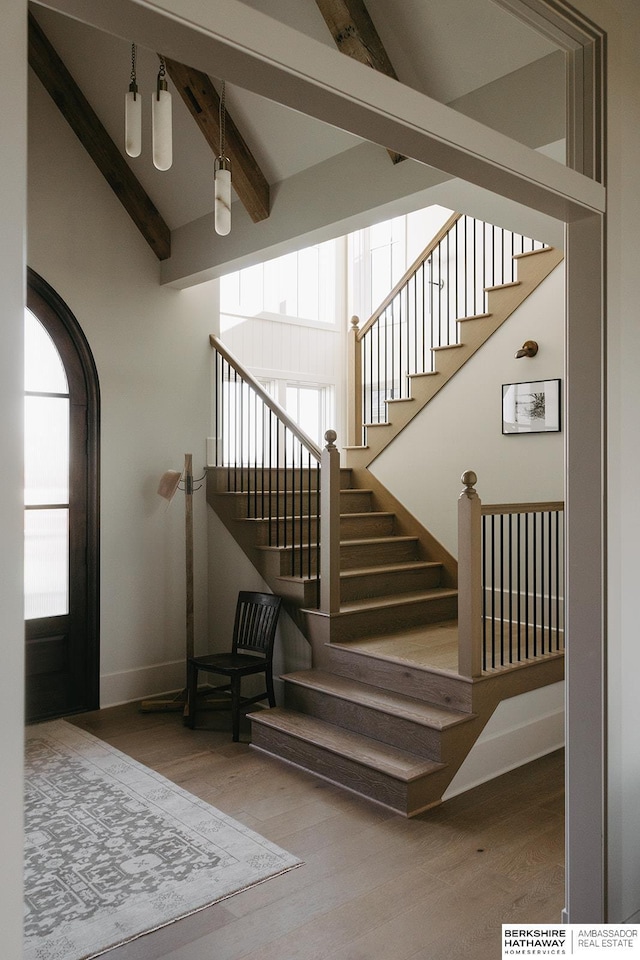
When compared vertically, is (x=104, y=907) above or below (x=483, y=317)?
below

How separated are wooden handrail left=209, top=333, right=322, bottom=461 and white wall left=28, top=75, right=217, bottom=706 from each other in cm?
13

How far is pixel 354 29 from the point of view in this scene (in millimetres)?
3346

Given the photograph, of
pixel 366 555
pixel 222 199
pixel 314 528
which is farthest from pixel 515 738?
pixel 222 199

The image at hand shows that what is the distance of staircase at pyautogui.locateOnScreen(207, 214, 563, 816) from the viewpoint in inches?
146

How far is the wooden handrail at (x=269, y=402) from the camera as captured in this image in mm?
4755

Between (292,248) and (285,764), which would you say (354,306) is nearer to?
(292,248)

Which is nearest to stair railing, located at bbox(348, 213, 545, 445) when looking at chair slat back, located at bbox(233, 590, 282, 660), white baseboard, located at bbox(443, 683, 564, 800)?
chair slat back, located at bbox(233, 590, 282, 660)

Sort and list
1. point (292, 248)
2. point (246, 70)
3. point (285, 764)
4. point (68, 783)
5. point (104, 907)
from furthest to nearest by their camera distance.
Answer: point (292, 248) → point (285, 764) → point (68, 783) → point (104, 907) → point (246, 70)

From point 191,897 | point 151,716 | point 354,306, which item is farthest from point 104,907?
point 354,306

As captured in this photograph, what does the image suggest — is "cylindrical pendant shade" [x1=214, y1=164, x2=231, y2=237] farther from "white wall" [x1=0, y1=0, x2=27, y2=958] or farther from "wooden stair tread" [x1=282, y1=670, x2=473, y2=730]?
"wooden stair tread" [x1=282, y1=670, x2=473, y2=730]

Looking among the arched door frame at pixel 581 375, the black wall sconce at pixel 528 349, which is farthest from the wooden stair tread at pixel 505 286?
the arched door frame at pixel 581 375

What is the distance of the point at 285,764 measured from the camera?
4023 millimetres

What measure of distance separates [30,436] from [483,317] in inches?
127

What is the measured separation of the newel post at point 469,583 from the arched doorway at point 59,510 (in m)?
2.52
